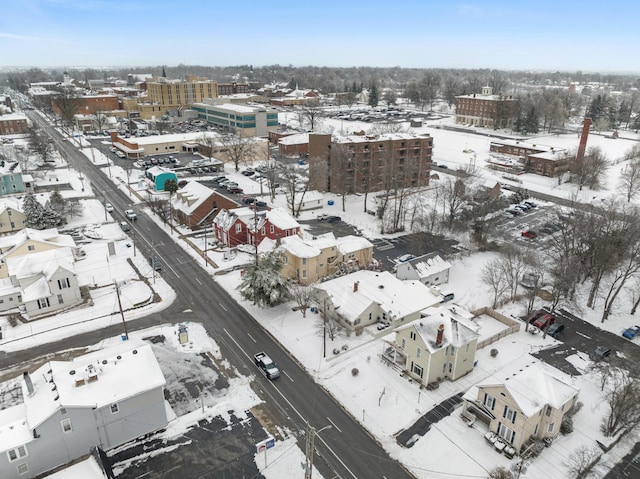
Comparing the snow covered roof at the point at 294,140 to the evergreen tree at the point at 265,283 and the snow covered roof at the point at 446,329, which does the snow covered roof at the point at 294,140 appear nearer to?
the evergreen tree at the point at 265,283

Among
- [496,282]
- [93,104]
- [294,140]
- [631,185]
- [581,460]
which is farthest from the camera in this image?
[93,104]

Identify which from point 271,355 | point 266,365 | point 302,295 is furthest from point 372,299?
point 266,365

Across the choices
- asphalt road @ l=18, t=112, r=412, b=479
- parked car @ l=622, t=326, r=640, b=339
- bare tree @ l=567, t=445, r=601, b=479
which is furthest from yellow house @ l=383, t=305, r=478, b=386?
parked car @ l=622, t=326, r=640, b=339

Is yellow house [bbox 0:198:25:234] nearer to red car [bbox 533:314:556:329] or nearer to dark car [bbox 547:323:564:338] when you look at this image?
red car [bbox 533:314:556:329]

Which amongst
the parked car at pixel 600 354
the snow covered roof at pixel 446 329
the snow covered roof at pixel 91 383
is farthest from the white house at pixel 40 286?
the parked car at pixel 600 354

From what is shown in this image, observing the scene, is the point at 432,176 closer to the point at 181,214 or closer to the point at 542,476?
the point at 181,214

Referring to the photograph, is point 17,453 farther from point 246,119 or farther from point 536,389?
point 246,119

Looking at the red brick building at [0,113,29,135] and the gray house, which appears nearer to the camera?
the gray house

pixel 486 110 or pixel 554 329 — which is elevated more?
pixel 486 110
